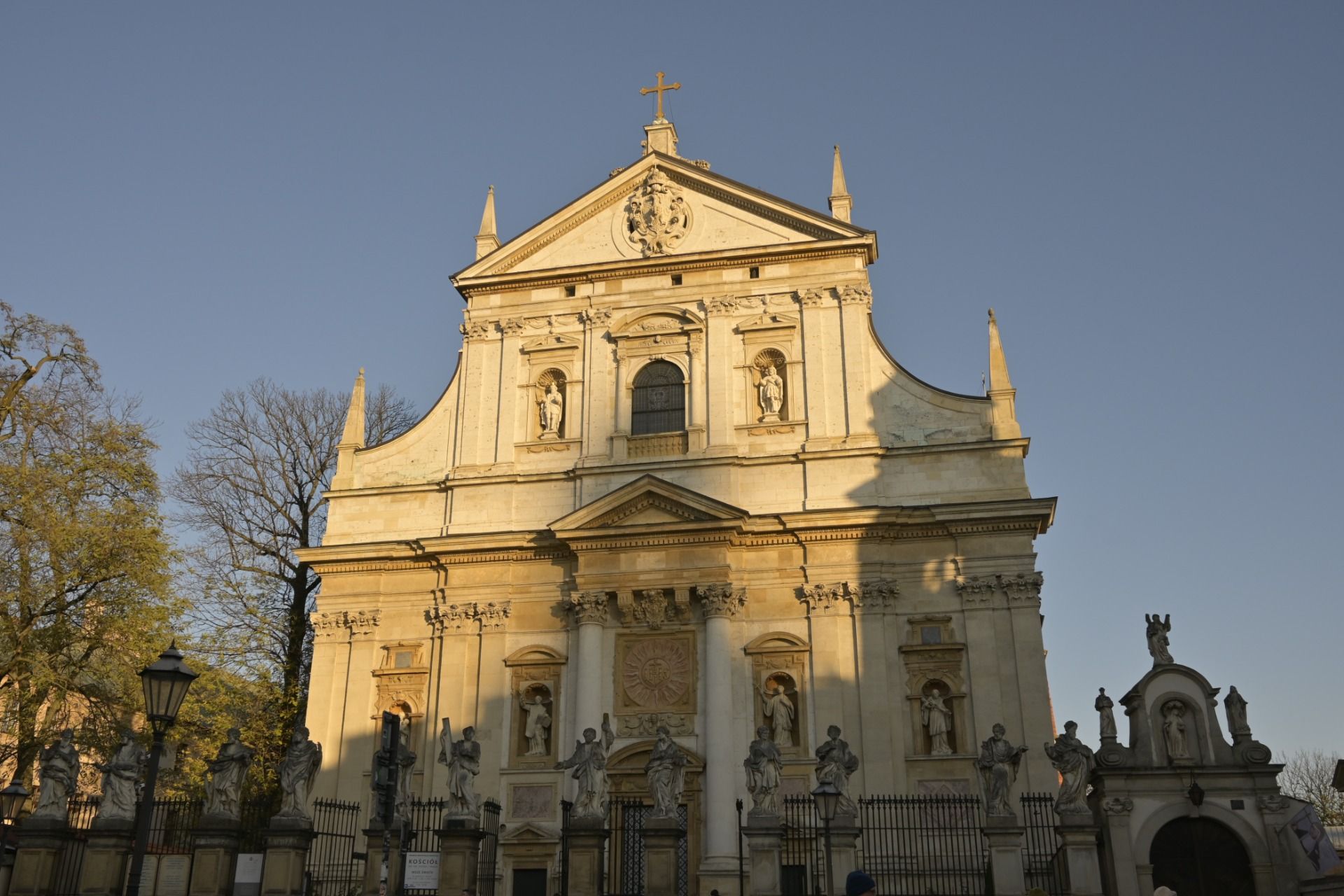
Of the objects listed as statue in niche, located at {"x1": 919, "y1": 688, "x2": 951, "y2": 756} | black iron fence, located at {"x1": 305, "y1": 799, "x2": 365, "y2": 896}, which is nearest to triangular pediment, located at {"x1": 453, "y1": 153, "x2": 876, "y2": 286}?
statue in niche, located at {"x1": 919, "y1": 688, "x2": 951, "y2": 756}

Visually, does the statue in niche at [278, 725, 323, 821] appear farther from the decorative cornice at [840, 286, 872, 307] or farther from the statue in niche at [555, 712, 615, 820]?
the decorative cornice at [840, 286, 872, 307]

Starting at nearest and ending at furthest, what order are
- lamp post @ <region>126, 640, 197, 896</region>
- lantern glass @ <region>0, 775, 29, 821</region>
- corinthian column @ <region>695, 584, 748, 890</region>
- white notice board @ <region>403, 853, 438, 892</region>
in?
lamp post @ <region>126, 640, 197, 896</region> → white notice board @ <region>403, 853, 438, 892</region> → lantern glass @ <region>0, 775, 29, 821</region> → corinthian column @ <region>695, 584, 748, 890</region>

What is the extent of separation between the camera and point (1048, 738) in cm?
2280

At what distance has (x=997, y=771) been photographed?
57.0 ft

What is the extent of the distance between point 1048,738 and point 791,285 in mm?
11191

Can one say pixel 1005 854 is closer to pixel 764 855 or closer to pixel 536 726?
pixel 764 855

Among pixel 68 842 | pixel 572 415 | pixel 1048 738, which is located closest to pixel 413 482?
pixel 572 415

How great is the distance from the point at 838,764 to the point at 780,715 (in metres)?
6.05

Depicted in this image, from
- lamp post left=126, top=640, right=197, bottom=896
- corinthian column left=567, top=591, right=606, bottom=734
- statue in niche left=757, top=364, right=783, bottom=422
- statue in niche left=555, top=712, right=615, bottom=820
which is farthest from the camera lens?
statue in niche left=757, top=364, right=783, bottom=422

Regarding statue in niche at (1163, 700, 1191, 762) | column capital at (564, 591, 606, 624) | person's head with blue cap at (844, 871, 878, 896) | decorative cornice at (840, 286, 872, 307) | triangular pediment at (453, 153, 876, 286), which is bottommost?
person's head with blue cap at (844, 871, 878, 896)

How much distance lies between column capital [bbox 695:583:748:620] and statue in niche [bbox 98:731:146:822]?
1094cm

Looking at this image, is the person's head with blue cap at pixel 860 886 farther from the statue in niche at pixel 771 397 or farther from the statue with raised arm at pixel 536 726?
the statue in niche at pixel 771 397

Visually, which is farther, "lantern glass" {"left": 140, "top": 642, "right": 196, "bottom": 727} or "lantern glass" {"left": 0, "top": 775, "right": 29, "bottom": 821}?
"lantern glass" {"left": 0, "top": 775, "right": 29, "bottom": 821}

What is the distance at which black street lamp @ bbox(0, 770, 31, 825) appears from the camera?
2008 cm
